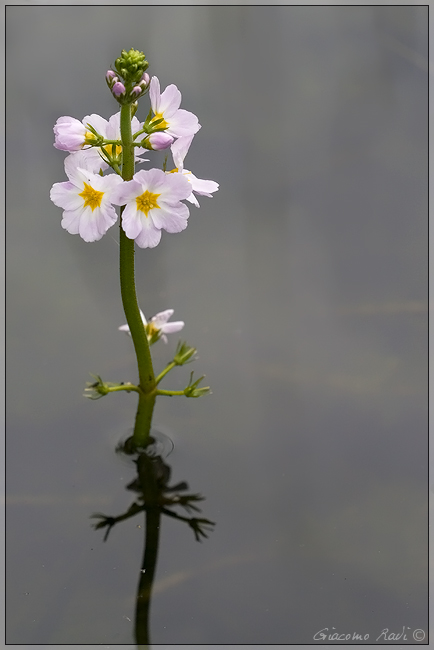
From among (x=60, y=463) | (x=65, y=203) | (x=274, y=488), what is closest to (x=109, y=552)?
(x=60, y=463)

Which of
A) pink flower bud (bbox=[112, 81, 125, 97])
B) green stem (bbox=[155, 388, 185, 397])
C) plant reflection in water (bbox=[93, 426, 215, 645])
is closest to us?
pink flower bud (bbox=[112, 81, 125, 97])

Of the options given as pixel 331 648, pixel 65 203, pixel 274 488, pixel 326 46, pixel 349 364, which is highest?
pixel 326 46

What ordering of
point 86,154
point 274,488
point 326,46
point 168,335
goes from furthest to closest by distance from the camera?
point 326,46, point 168,335, point 274,488, point 86,154

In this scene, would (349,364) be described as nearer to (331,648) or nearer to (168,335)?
(168,335)

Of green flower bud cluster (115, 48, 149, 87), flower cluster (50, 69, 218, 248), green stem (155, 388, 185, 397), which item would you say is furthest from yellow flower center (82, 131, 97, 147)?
green stem (155, 388, 185, 397)

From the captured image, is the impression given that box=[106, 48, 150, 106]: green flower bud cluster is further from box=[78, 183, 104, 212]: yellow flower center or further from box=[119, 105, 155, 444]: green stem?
box=[78, 183, 104, 212]: yellow flower center

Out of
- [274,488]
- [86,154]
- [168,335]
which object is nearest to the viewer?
[86,154]

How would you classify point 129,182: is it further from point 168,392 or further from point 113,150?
point 168,392
